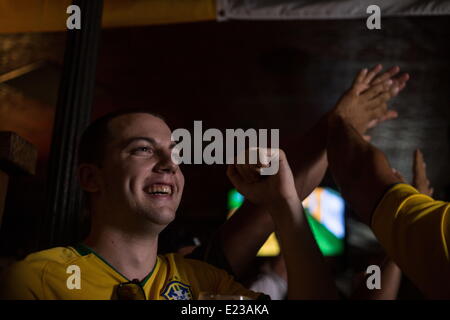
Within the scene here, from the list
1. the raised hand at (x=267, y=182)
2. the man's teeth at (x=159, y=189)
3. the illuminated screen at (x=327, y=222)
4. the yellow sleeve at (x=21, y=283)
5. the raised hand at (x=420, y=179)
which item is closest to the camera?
the yellow sleeve at (x=21, y=283)

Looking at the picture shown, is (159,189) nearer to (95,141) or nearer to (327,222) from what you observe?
(95,141)

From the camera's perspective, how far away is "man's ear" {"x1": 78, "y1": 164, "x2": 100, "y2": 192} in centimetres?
148

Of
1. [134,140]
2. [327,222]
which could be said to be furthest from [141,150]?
[327,222]

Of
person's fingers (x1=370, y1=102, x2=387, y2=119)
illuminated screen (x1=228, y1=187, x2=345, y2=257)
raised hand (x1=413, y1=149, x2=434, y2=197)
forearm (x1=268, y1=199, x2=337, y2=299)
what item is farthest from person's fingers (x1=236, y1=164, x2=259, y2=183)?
illuminated screen (x1=228, y1=187, x2=345, y2=257)

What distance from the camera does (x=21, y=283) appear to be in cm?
108

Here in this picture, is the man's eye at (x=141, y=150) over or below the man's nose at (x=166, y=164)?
over

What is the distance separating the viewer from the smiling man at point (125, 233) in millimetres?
1156

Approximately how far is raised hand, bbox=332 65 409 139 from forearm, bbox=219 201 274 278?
0.53m

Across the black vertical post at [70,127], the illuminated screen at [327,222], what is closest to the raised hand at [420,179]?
the black vertical post at [70,127]

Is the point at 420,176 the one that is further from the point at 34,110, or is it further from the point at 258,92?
the point at 34,110

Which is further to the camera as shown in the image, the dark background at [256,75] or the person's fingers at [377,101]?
the dark background at [256,75]

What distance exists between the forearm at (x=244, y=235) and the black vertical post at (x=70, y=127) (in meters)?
0.51

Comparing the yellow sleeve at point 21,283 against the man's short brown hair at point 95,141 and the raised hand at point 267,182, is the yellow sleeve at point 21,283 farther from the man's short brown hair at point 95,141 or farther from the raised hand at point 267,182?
the raised hand at point 267,182

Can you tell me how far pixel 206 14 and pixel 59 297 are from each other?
1.48 meters
